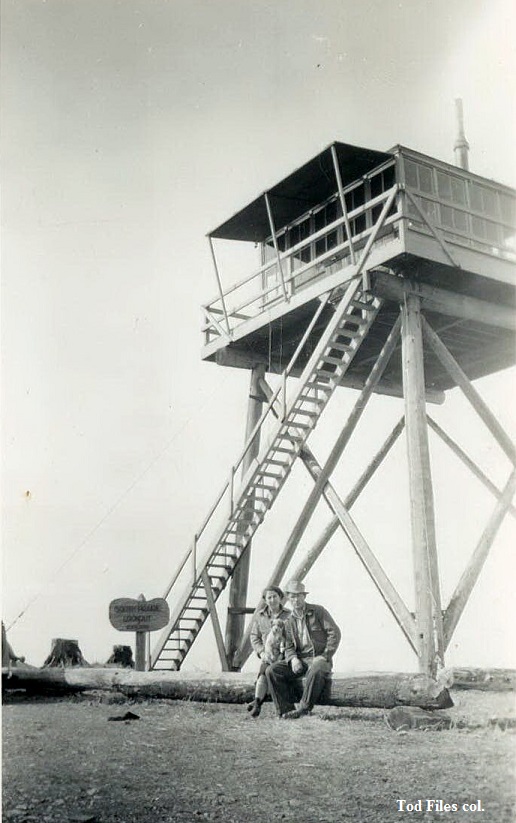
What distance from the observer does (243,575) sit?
16219 mm

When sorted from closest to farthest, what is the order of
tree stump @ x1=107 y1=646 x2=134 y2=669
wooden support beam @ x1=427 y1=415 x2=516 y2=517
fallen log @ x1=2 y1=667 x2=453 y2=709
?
fallen log @ x1=2 y1=667 x2=453 y2=709 → wooden support beam @ x1=427 y1=415 x2=516 y2=517 → tree stump @ x1=107 y1=646 x2=134 y2=669

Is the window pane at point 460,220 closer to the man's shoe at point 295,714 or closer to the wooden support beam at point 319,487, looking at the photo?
the wooden support beam at point 319,487

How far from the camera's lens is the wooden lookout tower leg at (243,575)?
15.7 metres

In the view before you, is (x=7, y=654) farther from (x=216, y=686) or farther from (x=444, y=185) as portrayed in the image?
(x=444, y=185)

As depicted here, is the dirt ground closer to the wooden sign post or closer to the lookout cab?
the wooden sign post

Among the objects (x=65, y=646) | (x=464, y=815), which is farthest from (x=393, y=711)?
(x=65, y=646)

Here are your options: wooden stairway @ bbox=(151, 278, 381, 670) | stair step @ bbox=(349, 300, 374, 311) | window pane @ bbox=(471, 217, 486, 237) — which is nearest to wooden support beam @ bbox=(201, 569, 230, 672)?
wooden stairway @ bbox=(151, 278, 381, 670)

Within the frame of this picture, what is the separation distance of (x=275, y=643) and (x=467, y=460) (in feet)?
26.0

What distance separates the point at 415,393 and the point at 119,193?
5639mm

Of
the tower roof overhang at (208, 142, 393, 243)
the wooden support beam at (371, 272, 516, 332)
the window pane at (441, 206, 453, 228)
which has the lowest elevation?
the wooden support beam at (371, 272, 516, 332)

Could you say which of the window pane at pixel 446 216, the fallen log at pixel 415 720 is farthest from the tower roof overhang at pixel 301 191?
the fallen log at pixel 415 720

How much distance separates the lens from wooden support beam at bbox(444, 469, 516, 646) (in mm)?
12252

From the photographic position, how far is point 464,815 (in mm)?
5793

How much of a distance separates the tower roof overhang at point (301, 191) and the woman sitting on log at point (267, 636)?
23.1ft
